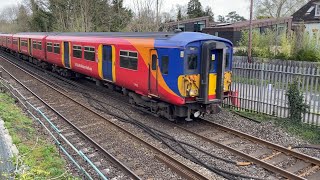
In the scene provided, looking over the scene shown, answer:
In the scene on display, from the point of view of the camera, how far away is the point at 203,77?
33.8 ft

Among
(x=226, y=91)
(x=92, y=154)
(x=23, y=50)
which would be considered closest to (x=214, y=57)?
(x=226, y=91)

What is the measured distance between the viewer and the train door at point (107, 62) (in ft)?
46.2

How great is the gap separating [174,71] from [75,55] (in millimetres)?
9409

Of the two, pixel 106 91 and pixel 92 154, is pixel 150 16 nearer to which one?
pixel 106 91

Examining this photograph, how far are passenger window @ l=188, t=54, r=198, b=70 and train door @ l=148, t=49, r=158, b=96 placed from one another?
126 cm

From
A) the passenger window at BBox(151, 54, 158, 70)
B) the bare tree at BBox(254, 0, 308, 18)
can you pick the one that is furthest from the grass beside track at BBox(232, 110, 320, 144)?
the bare tree at BBox(254, 0, 308, 18)

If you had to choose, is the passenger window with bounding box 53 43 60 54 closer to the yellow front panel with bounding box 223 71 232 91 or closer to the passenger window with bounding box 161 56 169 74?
the passenger window with bounding box 161 56 169 74

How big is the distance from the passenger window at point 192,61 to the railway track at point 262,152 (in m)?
2.07

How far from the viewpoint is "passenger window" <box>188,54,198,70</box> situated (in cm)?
1013

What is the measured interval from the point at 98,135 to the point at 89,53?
6742 millimetres

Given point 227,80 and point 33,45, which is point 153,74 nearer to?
point 227,80

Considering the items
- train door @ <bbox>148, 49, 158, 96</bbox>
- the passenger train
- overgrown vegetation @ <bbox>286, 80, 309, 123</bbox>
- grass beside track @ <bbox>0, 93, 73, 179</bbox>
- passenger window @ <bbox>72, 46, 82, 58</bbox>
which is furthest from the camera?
passenger window @ <bbox>72, 46, 82, 58</bbox>

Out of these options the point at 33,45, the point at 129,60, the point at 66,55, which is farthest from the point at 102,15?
the point at 129,60

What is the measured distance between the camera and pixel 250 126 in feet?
35.8
